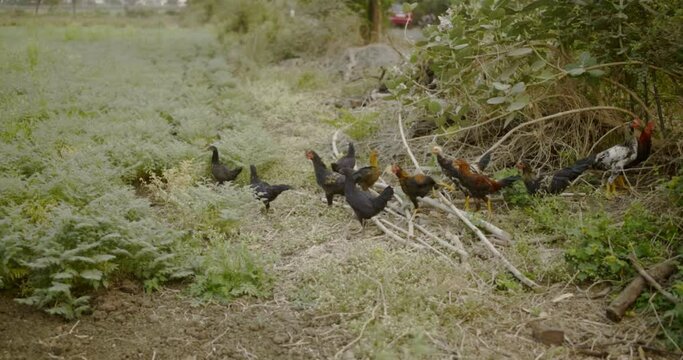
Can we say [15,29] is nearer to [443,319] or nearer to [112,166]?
[112,166]

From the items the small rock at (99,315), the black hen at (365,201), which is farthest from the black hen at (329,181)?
the small rock at (99,315)

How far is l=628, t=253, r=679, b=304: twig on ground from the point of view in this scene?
11.3 feet

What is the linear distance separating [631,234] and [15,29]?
14.1 m

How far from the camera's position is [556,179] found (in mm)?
5227

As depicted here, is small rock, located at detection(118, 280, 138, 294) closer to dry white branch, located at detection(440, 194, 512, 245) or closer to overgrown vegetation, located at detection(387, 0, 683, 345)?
dry white branch, located at detection(440, 194, 512, 245)

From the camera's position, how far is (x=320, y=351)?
3.45 metres

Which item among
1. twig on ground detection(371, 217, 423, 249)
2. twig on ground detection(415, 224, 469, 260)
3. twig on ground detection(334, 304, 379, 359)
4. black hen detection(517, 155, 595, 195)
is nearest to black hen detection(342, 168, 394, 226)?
twig on ground detection(371, 217, 423, 249)

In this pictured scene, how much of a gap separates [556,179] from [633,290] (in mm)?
1751

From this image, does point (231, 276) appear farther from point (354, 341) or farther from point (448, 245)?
point (448, 245)

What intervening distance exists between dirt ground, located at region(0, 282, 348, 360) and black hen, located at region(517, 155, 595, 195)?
268cm

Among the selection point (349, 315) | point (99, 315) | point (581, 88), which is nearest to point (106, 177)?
point (99, 315)

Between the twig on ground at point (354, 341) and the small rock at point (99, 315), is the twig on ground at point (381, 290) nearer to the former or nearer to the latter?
the twig on ground at point (354, 341)

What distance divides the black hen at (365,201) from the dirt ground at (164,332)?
142cm

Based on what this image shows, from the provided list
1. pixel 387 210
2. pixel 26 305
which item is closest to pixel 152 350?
pixel 26 305
